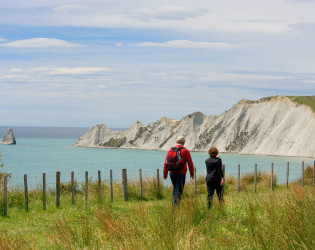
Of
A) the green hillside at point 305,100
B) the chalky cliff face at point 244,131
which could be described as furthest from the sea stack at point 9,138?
the green hillside at point 305,100

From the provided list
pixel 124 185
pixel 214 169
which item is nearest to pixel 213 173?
pixel 214 169

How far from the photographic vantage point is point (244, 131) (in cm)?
8081

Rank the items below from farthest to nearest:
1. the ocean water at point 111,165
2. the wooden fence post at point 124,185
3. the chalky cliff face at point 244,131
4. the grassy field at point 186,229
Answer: the chalky cliff face at point 244,131, the ocean water at point 111,165, the wooden fence post at point 124,185, the grassy field at point 186,229

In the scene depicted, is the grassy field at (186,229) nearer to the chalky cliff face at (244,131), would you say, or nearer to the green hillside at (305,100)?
the chalky cliff face at (244,131)

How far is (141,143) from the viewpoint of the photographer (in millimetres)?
100125

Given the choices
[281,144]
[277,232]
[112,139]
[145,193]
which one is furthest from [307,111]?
[277,232]

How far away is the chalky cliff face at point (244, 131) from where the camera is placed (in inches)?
2830

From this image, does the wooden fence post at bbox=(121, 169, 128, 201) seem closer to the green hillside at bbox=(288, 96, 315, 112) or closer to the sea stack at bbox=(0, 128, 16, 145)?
the green hillside at bbox=(288, 96, 315, 112)

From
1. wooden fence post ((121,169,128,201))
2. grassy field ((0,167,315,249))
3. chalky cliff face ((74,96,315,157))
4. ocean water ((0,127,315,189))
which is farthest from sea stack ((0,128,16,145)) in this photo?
grassy field ((0,167,315,249))

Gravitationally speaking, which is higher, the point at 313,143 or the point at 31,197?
the point at 31,197

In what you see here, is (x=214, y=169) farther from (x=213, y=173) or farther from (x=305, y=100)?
(x=305, y=100)

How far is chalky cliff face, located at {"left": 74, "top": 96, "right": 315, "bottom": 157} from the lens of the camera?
71.9 m

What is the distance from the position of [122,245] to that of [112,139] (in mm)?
100556

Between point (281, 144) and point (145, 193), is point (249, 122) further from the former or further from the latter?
point (145, 193)
